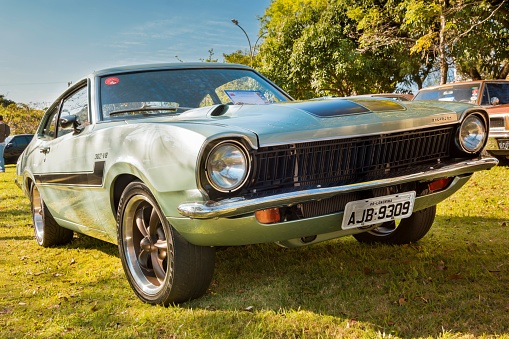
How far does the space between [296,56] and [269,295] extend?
24.8 m

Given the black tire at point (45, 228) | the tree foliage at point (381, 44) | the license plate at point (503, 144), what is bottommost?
the black tire at point (45, 228)

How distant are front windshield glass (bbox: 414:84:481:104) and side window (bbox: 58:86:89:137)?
8.08m

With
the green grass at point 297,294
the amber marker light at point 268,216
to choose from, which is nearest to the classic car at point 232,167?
the amber marker light at point 268,216

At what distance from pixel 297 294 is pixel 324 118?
3.80 ft

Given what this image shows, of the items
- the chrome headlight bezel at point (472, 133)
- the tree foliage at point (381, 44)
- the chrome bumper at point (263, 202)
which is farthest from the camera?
the tree foliage at point (381, 44)

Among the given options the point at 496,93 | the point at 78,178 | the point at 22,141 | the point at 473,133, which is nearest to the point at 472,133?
the point at 473,133

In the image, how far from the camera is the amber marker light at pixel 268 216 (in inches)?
118

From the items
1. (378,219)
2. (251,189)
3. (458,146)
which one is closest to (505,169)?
(458,146)

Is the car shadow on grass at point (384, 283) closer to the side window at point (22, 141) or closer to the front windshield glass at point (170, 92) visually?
the front windshield glass at point (170, 92)

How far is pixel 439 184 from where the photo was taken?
3.72 metres

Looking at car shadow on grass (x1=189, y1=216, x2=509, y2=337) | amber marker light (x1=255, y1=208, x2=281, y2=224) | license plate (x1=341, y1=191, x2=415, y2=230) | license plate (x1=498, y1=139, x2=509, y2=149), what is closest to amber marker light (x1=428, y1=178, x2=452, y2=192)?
license plate (x1=341, y1=191, x2=415, y2=230)

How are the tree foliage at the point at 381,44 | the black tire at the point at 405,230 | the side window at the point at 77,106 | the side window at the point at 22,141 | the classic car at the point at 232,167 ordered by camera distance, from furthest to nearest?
the side window at the point at 22,141 < the tree foliage at the point at 381,44 < the black tire at the point at 405,230 < the side window at the point at 77,106 < the classic car at the point at 232,167

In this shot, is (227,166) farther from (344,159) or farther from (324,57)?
(324,57)

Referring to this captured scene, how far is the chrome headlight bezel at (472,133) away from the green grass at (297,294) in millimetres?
869
